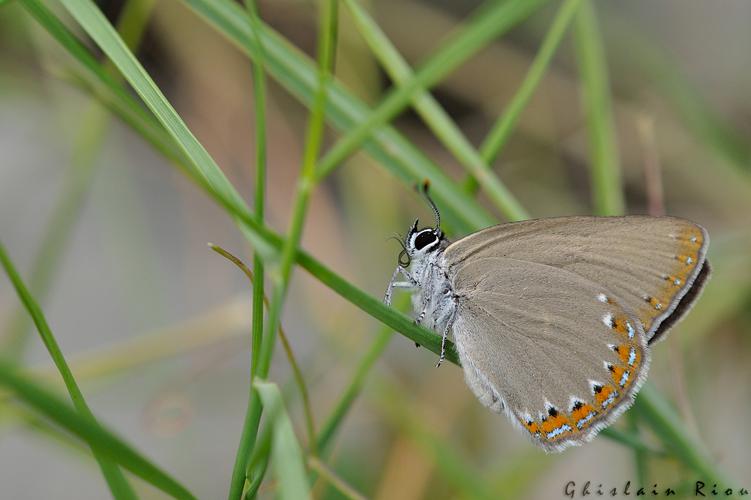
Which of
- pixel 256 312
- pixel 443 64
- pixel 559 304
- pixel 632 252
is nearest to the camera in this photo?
pixel 256 312

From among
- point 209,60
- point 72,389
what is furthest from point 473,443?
point 72,389

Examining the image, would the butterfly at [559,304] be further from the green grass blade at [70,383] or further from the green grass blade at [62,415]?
the green grass blade at [62,415]

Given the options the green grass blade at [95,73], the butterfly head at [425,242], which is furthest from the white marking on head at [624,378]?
the green grass blade at [95,73]

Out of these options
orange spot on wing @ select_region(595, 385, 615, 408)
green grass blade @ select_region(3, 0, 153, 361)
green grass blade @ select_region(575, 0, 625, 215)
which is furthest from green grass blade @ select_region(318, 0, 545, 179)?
green grass blade @ select_region(3, 0, 153, 361)

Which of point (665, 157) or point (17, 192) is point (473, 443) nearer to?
point (665, 157)

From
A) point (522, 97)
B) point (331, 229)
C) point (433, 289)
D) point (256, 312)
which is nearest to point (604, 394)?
point (433, 289)

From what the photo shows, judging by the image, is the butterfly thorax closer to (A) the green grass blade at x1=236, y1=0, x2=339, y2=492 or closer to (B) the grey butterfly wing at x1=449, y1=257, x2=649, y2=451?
(B) the grey butterfly wing at x1=449, y1=257, x2=649, y2=451

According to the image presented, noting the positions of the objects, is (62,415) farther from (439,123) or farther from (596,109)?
(596,109)
